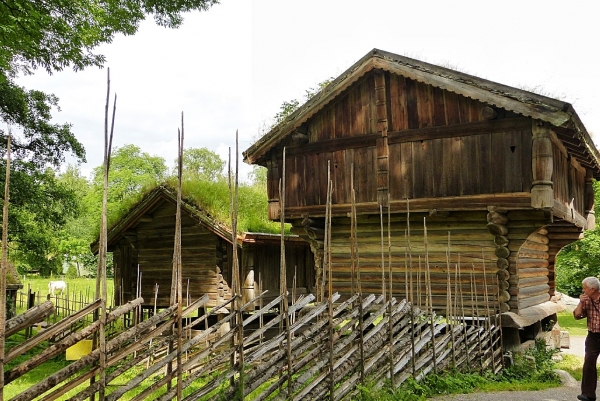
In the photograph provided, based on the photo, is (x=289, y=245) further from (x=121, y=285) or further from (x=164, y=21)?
(x=164, y=21)

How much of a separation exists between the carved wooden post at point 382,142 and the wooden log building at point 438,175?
0.03 m

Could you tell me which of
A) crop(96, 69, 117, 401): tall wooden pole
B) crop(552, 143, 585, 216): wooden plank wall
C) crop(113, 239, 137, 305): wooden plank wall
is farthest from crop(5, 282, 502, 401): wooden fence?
crop(113, 239, 137, 305): wooden plank wall

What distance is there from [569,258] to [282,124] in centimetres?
1900

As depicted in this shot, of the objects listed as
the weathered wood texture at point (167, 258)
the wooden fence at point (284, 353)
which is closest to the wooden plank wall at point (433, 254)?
the wooden fence at point (284, 353)

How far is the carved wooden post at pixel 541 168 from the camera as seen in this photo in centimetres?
1051

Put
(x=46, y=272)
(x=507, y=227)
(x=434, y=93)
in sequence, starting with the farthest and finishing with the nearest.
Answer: (x=46, y=272) → (x=434, y=93) → (x=507, y=227)

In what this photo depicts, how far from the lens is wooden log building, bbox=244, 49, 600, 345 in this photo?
11.1m

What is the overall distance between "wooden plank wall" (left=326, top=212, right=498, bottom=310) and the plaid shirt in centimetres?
361

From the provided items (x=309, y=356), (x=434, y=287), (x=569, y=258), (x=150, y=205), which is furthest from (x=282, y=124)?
(x=569, y=258)

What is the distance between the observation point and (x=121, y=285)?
20.3 meters

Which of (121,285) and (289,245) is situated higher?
(289,245)

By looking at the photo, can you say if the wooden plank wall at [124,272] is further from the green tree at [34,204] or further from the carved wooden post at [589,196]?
the carved wooden post at [589,196]

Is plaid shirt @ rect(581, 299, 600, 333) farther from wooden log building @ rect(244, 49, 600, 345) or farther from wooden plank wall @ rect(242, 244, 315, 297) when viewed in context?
wooden plank wall @ rect(242, 244, 315, 297)

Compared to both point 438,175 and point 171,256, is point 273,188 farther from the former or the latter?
point 171,256
